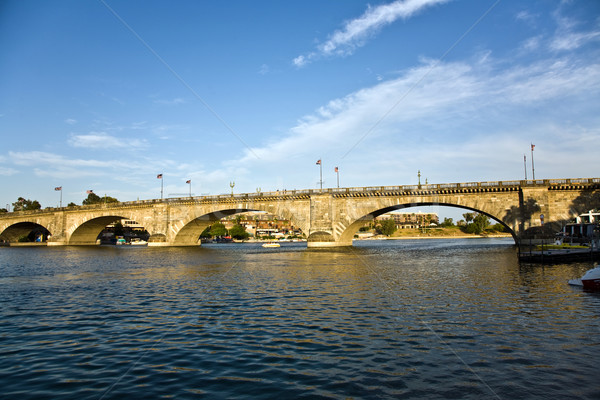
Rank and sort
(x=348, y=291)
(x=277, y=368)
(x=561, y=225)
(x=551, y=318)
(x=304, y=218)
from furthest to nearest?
1. (x=304, y=218)
2. (x=561, y=225)
3. (x=348, y=291)
4. (x=551, y=318)
5. (x=277, y=368)

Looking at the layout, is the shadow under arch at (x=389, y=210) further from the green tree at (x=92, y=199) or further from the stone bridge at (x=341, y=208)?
the green tree at (x=92, y=199)

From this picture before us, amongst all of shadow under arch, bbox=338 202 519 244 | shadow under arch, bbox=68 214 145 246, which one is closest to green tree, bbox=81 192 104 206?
shadow under arch, bbox=68 214 145 246

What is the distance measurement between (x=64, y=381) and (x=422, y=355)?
340 inches

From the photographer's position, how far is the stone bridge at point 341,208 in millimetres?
53656

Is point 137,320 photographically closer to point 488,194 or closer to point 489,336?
point 489,336

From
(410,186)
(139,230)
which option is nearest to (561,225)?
(410,186)

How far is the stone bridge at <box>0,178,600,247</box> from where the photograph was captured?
53.7 metres

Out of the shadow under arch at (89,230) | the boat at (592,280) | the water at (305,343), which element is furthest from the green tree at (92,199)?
the boat at (592,280)

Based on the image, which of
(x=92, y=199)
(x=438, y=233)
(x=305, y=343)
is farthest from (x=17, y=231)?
(x=438, y=233)

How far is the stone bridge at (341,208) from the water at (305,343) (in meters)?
36.2

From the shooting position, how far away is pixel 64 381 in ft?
29.9

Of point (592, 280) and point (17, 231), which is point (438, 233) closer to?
point (17, 231)

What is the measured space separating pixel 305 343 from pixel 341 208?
55.1 meters

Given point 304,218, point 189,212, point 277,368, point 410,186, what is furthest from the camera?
point 189,212
